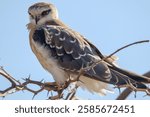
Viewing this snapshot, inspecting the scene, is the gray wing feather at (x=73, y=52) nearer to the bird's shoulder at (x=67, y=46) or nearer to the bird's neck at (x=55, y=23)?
the bird's shoulder at (x=67, y=46)

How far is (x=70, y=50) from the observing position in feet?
15.8

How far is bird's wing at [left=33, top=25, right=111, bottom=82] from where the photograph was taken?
4.54 metres

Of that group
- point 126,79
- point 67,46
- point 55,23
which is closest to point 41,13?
point 55,23

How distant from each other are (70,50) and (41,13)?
39.0 inches

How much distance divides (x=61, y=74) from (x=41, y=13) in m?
1.29

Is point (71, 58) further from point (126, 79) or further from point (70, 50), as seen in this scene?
point (126, 79)

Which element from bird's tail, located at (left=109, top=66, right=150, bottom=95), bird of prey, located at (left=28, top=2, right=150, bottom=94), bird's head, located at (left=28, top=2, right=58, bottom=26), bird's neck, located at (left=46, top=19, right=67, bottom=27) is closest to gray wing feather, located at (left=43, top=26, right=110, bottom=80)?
bird of prey, located at (left=28, top=2, right=150, bottom=94)

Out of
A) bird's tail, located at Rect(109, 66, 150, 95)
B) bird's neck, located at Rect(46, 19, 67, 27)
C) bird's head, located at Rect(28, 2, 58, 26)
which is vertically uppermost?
bird's head, located at Rect(28, 2, 58, 26)

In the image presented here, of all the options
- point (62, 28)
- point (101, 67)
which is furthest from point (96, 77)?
point (62, 28)

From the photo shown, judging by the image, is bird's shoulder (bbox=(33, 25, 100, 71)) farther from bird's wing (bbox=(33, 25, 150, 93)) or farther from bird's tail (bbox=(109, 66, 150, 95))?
bird's tail (bbox=(109, 66, 150, 95))

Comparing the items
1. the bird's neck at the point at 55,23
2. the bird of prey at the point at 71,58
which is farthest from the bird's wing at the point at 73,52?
the bird's neck at the point at 55,23

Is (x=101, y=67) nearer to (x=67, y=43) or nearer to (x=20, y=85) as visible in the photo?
(x=67, y=43)

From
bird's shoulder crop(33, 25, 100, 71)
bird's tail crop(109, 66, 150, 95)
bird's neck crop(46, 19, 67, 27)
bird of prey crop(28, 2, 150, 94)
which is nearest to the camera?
bird's tail crop(109, 66, 150, 95)

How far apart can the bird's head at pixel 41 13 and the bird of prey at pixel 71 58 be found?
0.10m
